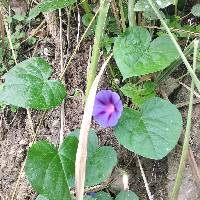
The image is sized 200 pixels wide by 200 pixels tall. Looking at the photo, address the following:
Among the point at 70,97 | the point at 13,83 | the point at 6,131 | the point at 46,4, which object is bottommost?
the point at 6,131

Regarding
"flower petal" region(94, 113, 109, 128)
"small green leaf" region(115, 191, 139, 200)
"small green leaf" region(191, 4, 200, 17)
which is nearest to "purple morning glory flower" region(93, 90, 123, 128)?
"flower petal" region(94, 113, 109, 128)

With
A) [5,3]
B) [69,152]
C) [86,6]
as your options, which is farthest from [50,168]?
[5,3]

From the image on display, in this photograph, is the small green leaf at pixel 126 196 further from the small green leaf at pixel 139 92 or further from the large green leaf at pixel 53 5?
the large green leaf at pixel 53 5

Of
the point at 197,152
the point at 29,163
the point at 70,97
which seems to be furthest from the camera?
the point at 70,97

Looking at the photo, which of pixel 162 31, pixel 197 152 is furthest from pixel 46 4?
pixel 197 152

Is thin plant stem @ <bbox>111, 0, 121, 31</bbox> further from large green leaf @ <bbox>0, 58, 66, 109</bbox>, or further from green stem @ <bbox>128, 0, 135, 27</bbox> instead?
large green leaf @ <bbox>0, 58, 66, 109</bbox>

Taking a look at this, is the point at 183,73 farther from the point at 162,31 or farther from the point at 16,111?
the point at 16,111

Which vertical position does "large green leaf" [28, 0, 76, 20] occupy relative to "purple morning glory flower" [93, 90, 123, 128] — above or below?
above
